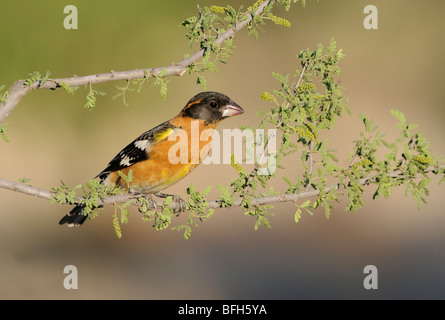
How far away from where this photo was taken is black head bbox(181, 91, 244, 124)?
5633 mm

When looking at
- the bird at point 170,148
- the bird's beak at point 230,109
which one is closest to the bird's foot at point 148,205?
the bird at point 170,148

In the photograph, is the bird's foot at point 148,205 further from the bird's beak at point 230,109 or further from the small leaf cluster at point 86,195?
the bird's beak at point 230,109

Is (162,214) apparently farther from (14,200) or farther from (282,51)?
(14,200)

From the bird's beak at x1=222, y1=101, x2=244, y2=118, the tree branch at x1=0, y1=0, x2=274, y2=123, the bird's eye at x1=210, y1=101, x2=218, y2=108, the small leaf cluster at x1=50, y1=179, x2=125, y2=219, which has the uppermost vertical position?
the bird's eye at x1=210, y1=101, x2=218, y2=108

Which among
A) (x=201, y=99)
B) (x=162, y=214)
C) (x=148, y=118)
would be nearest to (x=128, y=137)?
(x=148, y=118)

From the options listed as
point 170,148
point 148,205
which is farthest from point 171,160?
point 148,205

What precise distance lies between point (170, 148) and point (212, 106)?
520 millimetres

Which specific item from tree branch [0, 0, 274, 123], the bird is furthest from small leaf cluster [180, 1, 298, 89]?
the bird

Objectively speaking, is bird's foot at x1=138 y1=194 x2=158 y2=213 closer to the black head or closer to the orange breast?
the orange breast

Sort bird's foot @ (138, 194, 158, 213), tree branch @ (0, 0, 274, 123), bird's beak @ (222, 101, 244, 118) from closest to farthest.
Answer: tree branch @ (0, 0, 274, 123) → bird's foot @ (138, 194, 158, 213) → bird's beak @ (222, 101, 244, 118)

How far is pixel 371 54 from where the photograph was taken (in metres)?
14.8

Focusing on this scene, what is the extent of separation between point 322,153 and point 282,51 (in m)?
9.95

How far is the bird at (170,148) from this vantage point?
561 cm

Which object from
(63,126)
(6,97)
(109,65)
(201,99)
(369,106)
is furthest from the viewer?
(369,106)
